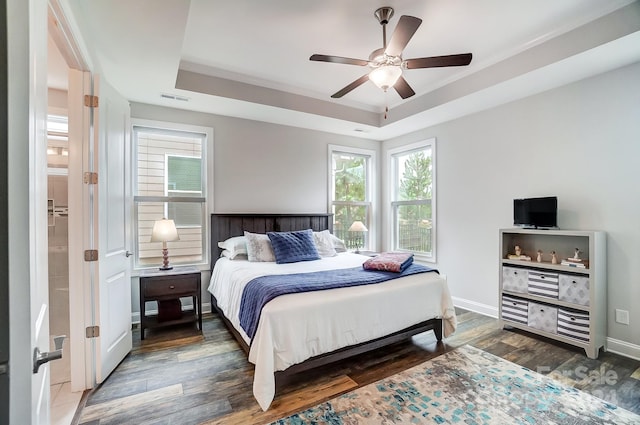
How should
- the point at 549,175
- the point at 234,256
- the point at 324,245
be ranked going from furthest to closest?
the point at 324,245, the point at 234,256, the point at 549,175

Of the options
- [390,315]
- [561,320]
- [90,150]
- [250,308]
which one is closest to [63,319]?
[90,150]

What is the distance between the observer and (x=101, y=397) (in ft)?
7.00

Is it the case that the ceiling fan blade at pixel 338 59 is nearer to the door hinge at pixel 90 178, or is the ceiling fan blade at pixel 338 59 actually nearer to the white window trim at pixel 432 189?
the door hinge at pixel 90 178

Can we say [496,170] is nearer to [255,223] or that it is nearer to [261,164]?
[261,164]

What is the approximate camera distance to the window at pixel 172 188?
12.1ft

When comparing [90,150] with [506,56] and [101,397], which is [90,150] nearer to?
[101,397]

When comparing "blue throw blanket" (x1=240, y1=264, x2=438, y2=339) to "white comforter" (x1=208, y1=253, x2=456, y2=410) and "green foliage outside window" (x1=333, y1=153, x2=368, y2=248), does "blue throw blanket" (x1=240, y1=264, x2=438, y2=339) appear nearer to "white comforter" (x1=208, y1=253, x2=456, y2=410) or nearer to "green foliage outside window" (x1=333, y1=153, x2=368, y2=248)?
"white comforter" (x1=208, y1=253, x2=456, y2=410)

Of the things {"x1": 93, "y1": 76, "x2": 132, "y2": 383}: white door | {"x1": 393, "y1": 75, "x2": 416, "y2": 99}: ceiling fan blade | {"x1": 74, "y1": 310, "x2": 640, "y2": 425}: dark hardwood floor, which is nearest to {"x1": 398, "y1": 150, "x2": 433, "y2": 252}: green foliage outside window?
{"x1": 74, "y1": 310, "x2": 640, "y2": 425}: dark hardwood floor

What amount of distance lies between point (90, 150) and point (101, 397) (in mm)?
1844

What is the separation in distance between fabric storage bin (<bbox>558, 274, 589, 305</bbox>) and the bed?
1.13 m

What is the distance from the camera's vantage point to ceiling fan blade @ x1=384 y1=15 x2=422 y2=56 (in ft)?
6.22

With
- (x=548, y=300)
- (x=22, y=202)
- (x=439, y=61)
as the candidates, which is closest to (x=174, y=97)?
(x=439, y=61)

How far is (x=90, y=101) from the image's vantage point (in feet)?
7.43

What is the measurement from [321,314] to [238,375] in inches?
35.9
